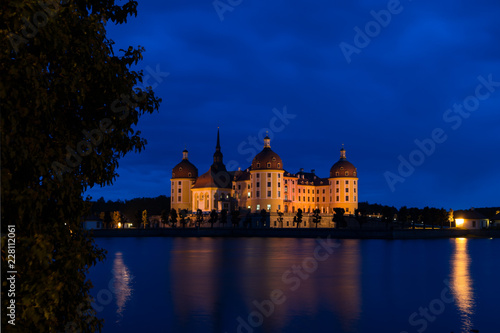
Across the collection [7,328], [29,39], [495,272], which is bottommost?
[495,272]

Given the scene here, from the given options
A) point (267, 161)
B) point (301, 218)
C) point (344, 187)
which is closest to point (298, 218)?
point (301, 218)

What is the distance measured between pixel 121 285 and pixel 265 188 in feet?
343

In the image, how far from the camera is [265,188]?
146000mm

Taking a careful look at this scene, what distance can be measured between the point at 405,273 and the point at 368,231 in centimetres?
7587

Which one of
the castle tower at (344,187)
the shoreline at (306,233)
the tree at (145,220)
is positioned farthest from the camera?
the tree at (145,220)

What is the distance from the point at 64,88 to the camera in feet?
31.4

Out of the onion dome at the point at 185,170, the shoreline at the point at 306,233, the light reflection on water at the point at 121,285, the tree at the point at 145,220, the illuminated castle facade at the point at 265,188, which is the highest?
the onion dome at the point at 185,170

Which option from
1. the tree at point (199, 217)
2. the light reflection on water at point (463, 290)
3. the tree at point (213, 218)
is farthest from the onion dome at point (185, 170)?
the light reflection on water at point (463, 290)

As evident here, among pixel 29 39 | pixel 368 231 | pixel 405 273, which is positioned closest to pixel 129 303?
pixel 29 39

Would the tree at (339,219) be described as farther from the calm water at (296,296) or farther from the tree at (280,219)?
the calm water at (296,296)

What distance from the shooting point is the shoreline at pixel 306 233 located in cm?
12700

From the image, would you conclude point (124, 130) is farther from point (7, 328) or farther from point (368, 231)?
point (368, 231)

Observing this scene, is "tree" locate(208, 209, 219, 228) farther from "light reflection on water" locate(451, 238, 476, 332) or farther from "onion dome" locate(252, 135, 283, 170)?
"light reflection on water" locate(451, 238, 476, 332)

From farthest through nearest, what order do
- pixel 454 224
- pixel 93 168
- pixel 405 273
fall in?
pixel 454 224 → pixel 405 273 → pixel 93 168
